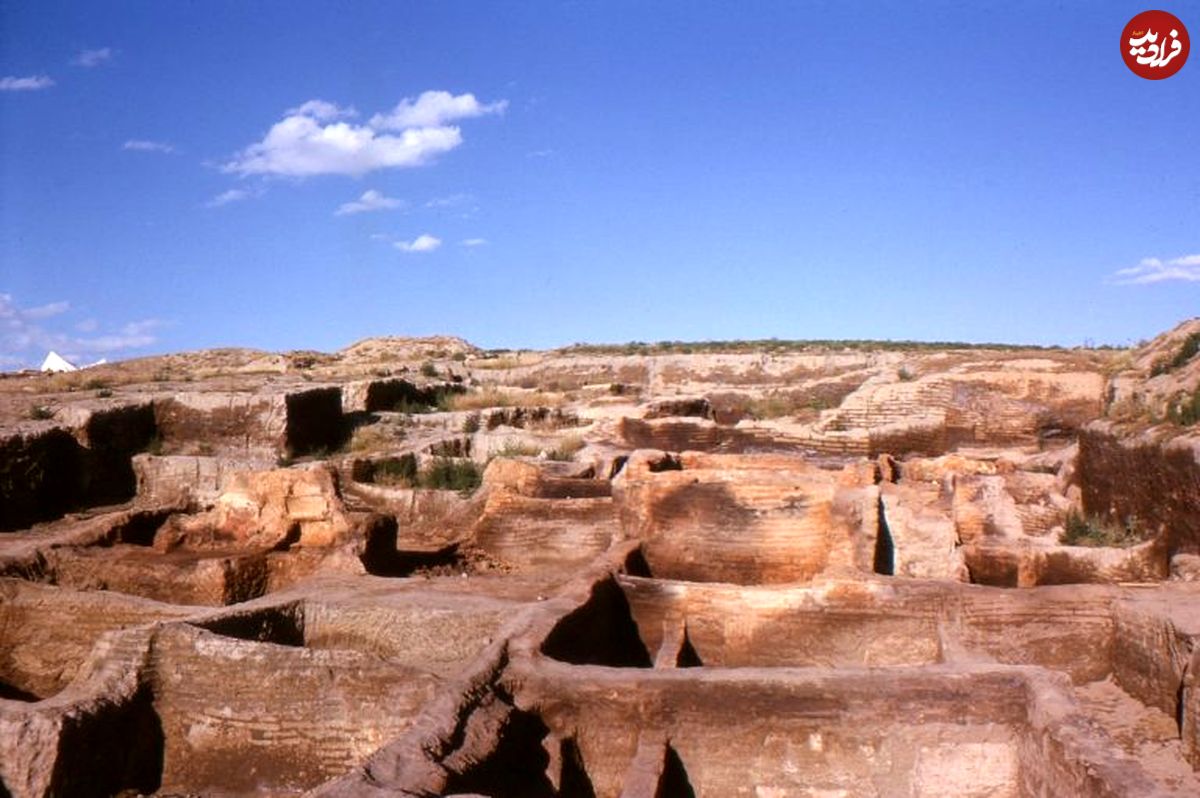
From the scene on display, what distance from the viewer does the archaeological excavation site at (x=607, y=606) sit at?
4.73 meters

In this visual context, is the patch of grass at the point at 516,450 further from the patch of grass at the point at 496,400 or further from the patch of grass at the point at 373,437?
the patch of grass at the point at 496,400

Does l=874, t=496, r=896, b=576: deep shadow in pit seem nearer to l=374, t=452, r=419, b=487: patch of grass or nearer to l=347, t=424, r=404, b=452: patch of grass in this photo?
l=374, t=452, r=419, b=487: patch of grass

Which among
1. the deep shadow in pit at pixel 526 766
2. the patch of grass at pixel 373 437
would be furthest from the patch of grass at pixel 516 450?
the deep shadow in pit at pixel 526 766

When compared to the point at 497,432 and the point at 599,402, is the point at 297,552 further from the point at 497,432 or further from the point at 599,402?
the point at 599,402

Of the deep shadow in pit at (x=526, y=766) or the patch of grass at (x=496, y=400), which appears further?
the patch of grass at (x=496, y=400)

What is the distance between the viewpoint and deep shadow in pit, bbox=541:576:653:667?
237 inches

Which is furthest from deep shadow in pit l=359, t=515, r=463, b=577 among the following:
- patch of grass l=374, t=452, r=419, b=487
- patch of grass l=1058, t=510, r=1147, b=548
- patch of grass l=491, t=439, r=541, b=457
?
patch of grass l=1058, t=510, r=1147, b=548

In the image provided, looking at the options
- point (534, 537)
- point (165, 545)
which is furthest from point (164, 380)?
point (534, 537)

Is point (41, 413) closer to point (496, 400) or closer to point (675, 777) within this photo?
point (496, 400)

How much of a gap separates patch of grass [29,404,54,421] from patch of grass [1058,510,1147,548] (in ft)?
42.9

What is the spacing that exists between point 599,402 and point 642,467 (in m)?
11.6

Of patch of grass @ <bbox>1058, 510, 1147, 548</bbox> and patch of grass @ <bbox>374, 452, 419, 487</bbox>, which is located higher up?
patch of grass @ <bbox>374, 452, 419, 487</bbox>

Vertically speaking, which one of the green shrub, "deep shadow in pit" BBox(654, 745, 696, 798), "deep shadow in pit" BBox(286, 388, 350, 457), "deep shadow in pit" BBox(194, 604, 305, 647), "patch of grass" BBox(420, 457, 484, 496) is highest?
the green shrub

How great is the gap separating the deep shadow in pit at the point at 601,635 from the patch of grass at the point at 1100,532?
453cm
